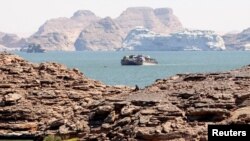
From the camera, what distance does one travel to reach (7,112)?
297 ft

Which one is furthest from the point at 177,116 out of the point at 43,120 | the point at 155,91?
the point at 43,120

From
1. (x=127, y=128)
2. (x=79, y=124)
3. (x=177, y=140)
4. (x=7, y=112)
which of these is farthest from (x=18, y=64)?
(x=177, y=140)

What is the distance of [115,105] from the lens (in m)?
76.2

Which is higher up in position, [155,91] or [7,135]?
[155,91]

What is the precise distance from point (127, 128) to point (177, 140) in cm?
669

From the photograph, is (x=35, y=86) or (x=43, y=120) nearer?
(x=43, y=120)

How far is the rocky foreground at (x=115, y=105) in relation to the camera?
2603 inches

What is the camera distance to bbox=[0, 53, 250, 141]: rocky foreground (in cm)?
6612

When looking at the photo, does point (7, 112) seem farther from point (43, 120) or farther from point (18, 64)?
point (18, 64)

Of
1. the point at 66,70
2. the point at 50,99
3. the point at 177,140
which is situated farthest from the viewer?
the point at 66,70

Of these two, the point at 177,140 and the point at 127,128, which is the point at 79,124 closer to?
the point at 127,128

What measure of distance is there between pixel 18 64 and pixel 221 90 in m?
42.3

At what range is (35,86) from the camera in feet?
322

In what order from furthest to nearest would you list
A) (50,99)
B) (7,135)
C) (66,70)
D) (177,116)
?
1. (66,70)
2. (50,99)
3. (7,135)
4. (177,116)
